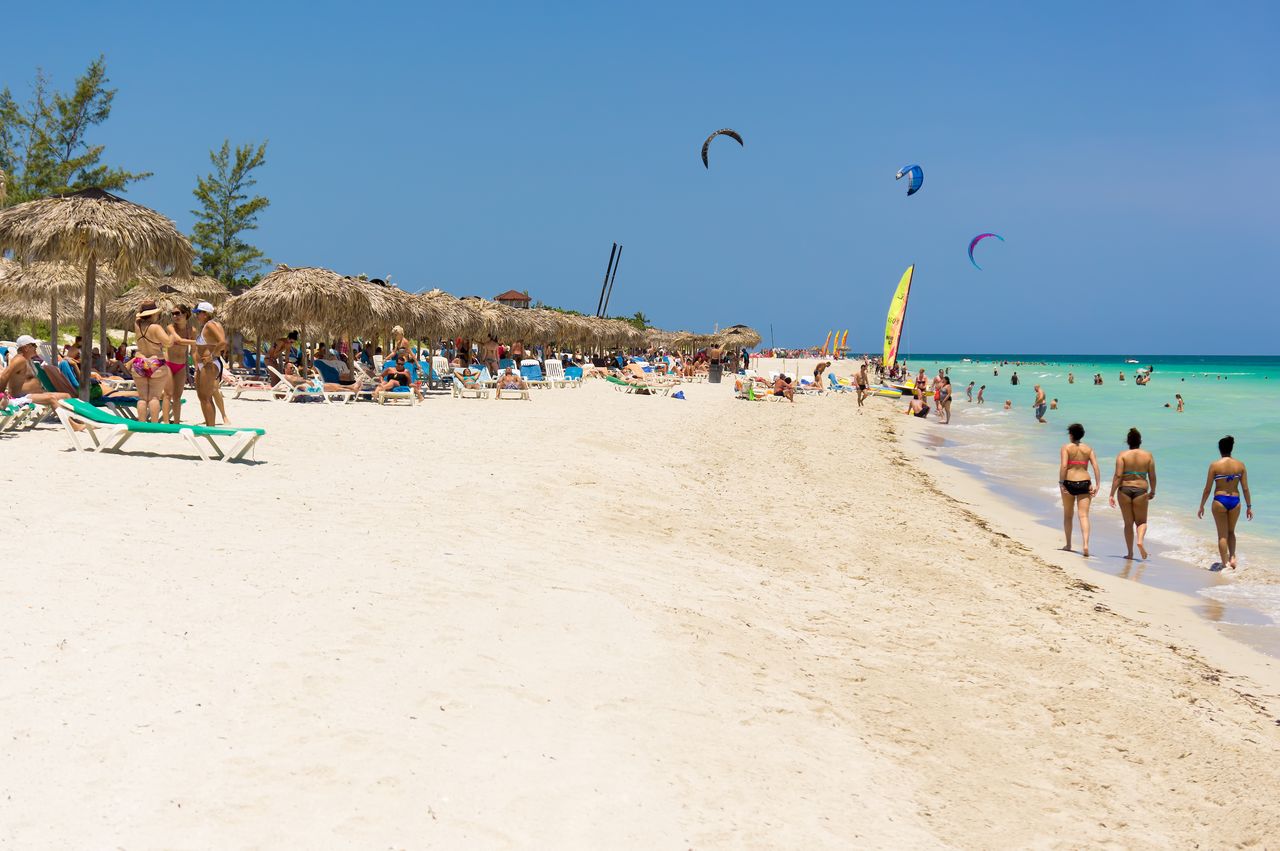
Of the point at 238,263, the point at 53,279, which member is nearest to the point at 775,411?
the point at 53,279

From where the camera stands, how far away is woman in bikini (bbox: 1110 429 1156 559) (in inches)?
296

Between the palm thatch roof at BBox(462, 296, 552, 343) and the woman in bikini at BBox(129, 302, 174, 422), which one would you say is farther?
the palm thatch roof at BBox(462, 296, 552, 343)

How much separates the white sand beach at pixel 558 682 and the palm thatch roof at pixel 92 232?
4293 millimetres

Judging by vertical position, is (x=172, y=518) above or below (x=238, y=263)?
below

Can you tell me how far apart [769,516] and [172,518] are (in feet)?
14.4

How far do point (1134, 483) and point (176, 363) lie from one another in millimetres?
8114

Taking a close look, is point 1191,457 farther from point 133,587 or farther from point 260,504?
point 133,587

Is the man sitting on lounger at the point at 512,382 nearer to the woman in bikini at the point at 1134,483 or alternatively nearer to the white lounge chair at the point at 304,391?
the white lounge chair at the point at 304,391

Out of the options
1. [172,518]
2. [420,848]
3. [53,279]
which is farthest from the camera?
[53,279]

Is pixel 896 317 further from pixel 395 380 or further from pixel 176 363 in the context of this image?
pixel 176 363

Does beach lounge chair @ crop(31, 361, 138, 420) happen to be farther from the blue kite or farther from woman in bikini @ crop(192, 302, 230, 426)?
the blue kite

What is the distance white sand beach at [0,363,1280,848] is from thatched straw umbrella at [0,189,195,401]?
4.29 meters

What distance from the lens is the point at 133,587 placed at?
397cm

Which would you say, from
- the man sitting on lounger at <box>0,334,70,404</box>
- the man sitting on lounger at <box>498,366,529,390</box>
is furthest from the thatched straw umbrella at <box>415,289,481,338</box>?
the man sitting on lounger at <box>0,334,70,404</box>
